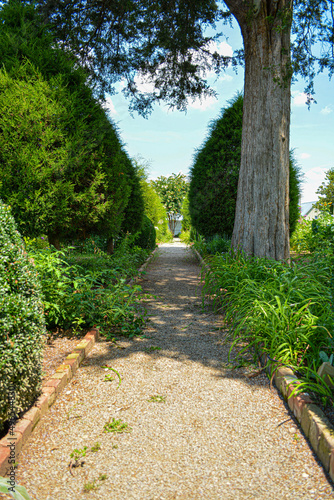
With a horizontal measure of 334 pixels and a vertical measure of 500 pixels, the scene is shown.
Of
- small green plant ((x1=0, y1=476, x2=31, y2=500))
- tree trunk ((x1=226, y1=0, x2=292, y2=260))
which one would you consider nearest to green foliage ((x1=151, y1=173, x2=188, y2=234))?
tree trunk ((x1=226, y1=0, x2=292, y2=260))

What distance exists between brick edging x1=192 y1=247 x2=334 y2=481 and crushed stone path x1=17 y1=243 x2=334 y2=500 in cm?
6

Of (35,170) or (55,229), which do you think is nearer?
(35,170)

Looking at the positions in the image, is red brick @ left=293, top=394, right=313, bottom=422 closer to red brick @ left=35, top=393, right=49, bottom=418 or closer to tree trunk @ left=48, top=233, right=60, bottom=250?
red brick @ left=35, top=393, right=49, bottom=418

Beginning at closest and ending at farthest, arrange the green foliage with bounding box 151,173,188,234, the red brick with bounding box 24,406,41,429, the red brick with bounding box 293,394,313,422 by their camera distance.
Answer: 1. the red brick with bounding box 24,406,41,429
2. the red brick with bounding box 293,394,313,422
3. the green foliage with bounding box 151,173,188,234

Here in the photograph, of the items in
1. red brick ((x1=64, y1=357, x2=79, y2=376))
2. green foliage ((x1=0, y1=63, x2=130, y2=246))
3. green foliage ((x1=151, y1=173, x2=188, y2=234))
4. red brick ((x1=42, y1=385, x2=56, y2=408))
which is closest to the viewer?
red brick ((x1=42, y1=385, x2=56, y2=408))

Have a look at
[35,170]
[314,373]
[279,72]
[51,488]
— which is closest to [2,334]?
[51,488]

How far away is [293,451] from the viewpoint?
2.22 m

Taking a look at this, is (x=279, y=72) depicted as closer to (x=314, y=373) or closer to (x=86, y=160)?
(x=86, y=160)

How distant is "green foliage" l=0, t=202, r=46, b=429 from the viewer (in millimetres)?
2139

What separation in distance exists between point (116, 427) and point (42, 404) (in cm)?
59

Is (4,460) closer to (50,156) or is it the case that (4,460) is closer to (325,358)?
(325,358)

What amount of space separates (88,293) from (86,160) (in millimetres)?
2401

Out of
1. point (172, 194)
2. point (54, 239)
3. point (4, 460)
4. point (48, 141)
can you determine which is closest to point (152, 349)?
point (4, 460)

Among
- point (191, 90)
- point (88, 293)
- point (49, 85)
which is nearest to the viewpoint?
point (88, 293)
